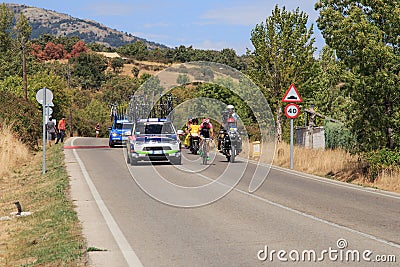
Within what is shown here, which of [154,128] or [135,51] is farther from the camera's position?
[135,51]

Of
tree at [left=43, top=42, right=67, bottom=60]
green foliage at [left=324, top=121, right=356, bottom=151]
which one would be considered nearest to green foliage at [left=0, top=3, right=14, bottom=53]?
tree at [left=43, top=42, right=67, bottom=60]

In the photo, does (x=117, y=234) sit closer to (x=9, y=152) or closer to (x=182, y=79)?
(x=182, y=79)

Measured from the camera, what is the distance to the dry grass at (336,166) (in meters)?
17.4

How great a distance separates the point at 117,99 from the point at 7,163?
8264 cm

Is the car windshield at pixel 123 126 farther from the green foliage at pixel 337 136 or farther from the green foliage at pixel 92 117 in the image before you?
the green foliage at pixel 92 117

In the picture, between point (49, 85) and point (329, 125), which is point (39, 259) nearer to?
point (329, 125)

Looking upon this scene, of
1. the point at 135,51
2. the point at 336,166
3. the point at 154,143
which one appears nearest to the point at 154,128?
the point at 154,143

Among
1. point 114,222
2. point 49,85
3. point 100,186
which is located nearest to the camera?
point 114,222

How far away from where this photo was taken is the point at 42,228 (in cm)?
1097

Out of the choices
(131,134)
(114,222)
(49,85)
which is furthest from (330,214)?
(49,85)

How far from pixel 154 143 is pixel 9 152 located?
25.7ft

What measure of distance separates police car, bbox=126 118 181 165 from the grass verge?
3880 millimetres

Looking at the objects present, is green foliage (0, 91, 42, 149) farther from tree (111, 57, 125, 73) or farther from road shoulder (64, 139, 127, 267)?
tree (111, 57, 125, 73)

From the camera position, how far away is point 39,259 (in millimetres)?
8445
